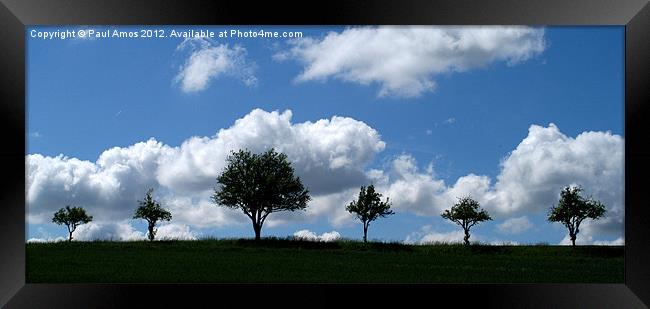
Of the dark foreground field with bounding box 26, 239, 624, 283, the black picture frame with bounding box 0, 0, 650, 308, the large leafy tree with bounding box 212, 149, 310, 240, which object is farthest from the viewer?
the large leafy tree with bounding box 212, 149, 310, 240

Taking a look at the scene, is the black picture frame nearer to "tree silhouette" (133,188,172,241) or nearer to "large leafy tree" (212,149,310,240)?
"tree silhouette" (133,188,172,241)

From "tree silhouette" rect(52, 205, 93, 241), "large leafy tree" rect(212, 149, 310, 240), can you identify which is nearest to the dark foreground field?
"tree silhouette" rect(52, 205, 93, 241)

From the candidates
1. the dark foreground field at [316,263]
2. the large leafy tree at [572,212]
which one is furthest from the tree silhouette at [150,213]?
the large leafy tree at [572,212]

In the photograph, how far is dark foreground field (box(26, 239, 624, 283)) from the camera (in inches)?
541

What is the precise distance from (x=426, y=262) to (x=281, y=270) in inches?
181

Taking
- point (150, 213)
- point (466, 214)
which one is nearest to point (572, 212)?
point (466, 214)

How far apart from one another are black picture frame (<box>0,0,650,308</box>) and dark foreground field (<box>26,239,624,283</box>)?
274 centimetres

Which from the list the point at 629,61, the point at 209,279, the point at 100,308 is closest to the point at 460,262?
the point at 209,279

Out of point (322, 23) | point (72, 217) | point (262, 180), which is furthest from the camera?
point (262, 180)

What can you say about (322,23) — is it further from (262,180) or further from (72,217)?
(262,180)

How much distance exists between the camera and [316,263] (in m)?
16.9

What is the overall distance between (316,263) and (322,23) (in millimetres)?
9726

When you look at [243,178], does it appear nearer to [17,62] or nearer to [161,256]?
[161,256]

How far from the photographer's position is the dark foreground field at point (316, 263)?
1375cm
